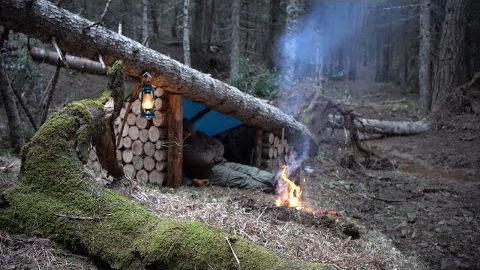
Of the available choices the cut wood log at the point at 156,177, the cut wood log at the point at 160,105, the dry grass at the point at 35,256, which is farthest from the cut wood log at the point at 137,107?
the dry grass at the point at 35,256

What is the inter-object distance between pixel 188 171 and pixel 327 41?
81.2 feet

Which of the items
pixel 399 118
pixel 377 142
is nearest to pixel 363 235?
pixel 377 142

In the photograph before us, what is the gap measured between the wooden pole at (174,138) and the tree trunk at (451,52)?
30.7 feet

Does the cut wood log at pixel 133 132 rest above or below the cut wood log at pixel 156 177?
above

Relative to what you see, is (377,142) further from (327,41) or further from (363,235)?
(327,41)

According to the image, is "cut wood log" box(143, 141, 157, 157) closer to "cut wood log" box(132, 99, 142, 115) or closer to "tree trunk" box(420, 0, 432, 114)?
"cut wood log" box(132, 99, 142, 115)

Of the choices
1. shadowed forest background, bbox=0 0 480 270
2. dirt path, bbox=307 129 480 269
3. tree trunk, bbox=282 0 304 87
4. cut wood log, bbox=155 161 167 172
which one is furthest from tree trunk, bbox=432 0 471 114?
cut wood log, bbox=155 161 167 172

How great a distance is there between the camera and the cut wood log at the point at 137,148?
23.3ft

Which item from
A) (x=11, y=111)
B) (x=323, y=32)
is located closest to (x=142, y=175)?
(x=11, y=111)

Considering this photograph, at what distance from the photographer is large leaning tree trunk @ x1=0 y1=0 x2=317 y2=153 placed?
4.76 m

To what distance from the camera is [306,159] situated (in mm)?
9852

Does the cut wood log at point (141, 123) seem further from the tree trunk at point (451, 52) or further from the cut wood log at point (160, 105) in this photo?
the tree trunk at point (451, 52)

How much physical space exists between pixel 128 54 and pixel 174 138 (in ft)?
5.68

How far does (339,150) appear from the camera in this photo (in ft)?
35.0
